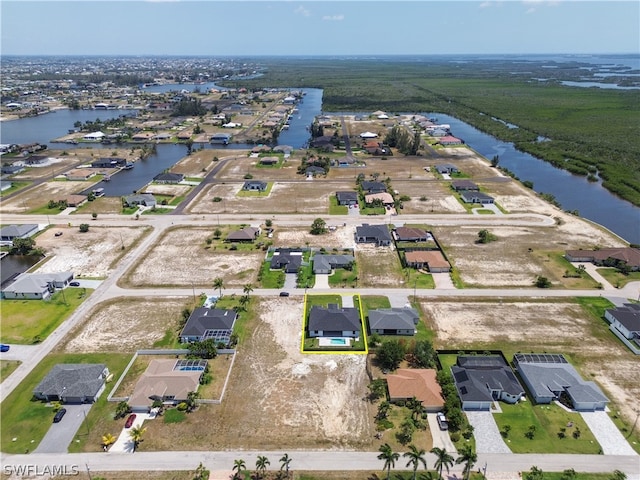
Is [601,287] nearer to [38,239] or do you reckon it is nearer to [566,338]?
[566,338]

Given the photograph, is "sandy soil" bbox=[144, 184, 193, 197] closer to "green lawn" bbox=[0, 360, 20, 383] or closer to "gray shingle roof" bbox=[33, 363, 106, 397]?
"green lawn" bbox=[0, 360, 20, 383]

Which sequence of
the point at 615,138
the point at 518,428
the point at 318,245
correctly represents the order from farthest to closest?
1. the point at 615,138
2. the point at 318,245
3. the point at 518,428

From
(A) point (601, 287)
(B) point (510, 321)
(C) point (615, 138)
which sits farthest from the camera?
(C) point (615, 138)

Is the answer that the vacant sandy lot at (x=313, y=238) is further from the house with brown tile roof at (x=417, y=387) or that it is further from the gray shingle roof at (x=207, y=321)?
the house with brown tile roof at (x=417, y=387)

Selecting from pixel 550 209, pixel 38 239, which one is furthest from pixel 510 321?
pixel 38 239

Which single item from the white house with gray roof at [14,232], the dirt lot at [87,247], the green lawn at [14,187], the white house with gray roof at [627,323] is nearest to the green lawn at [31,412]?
the dirt lot at [87,247]

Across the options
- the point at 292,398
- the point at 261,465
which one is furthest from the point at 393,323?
the point at 261,465

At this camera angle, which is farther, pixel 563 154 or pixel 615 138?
pixel 615 138
